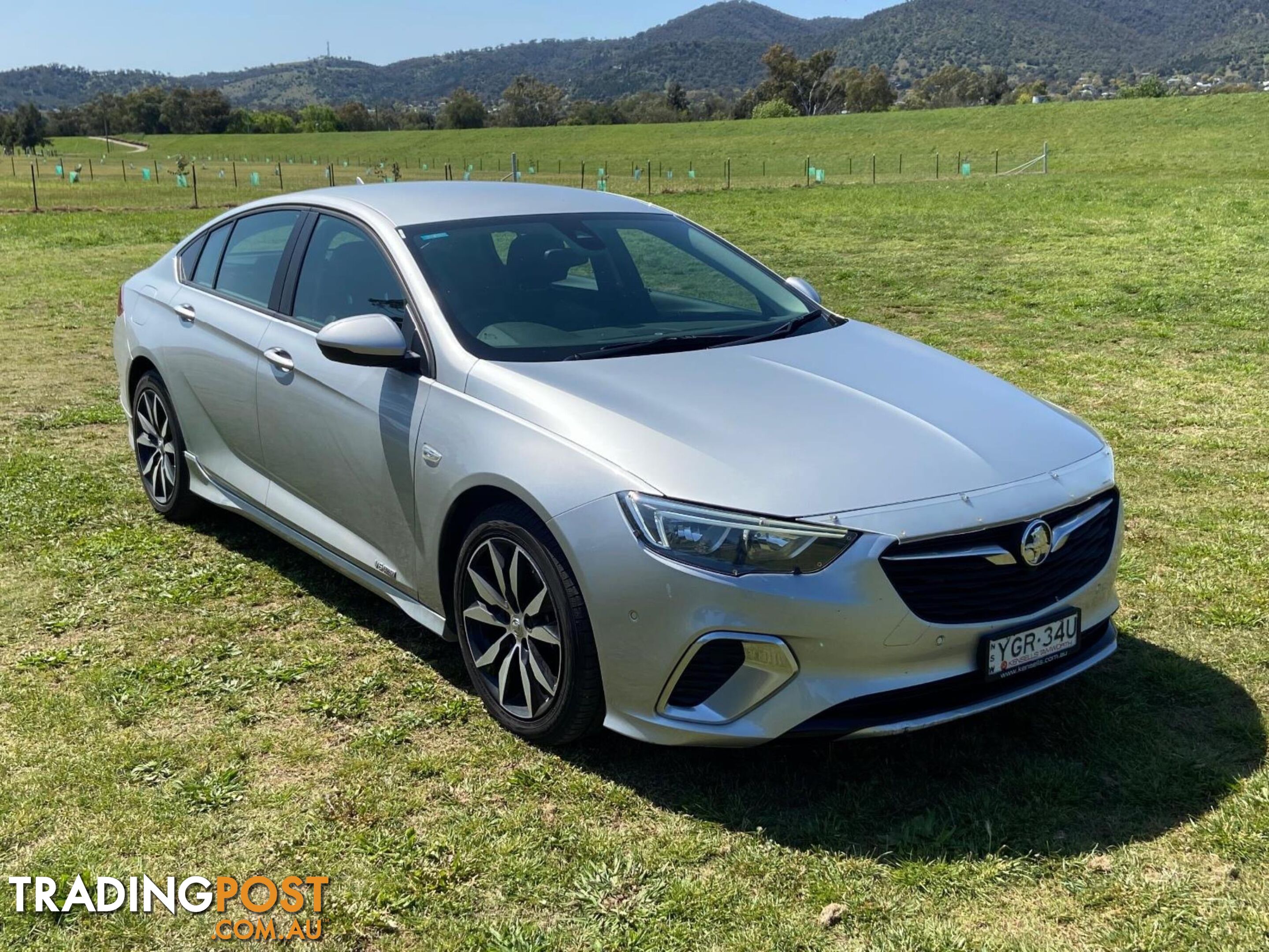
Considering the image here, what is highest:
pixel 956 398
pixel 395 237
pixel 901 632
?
pixel 395 237

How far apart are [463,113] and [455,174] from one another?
71.9 metres

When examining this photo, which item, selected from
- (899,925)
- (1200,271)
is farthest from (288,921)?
(1200,271)

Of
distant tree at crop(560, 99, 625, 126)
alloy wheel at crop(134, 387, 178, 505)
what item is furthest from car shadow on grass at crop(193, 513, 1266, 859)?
distant tree at crop(560, 99, 625, 126)

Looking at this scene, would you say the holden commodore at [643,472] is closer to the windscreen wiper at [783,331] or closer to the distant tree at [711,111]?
the windscreen wiper at [783,331]

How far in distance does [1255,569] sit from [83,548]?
17.2 ft

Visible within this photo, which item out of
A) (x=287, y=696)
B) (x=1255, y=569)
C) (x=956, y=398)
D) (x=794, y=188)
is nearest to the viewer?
(x=956, y=398)

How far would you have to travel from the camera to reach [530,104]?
459 feet

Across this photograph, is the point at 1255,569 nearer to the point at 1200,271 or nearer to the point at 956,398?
the point at 956,398

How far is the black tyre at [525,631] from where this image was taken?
3320 millimetres

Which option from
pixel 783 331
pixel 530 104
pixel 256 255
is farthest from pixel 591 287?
pixel 530 104

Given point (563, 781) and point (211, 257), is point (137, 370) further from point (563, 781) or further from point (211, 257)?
point (563, 781)

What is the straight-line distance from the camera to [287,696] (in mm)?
4051

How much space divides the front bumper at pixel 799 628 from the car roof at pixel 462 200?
5.76 feet

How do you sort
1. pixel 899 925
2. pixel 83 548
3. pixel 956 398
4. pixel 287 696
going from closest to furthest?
1. pixel 899 925
2. pixel 956 398
3. pixel 287 696
4. pixel 83 548
